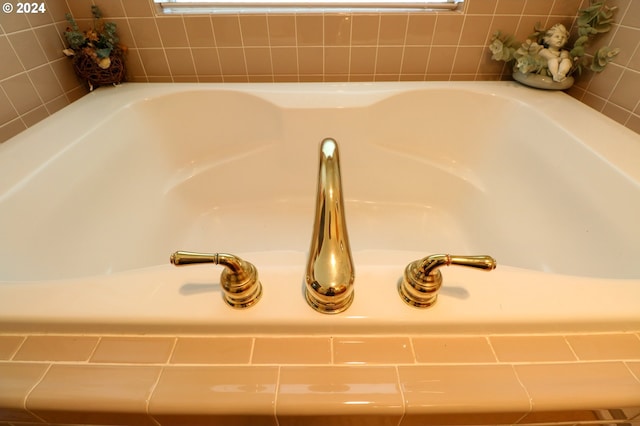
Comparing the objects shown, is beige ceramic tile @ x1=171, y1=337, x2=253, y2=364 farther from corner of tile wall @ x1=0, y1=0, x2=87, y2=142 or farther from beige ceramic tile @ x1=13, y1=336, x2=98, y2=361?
corner of tile wall @ x1=0, y1=0, x2=87, y2=142

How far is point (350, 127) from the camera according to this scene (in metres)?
1.05

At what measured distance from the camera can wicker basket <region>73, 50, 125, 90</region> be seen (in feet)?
3.28

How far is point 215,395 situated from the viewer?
0.34 meters

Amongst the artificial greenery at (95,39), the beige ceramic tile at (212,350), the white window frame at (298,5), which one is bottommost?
the beige ceramic tile at (212,350)

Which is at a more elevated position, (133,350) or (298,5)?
(298,5)

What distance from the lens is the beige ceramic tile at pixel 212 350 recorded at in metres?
0.37

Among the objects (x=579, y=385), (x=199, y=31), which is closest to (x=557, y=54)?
(x=579, y=385)

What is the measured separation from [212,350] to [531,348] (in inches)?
16.0

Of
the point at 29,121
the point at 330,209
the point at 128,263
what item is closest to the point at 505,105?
the point at 330,209

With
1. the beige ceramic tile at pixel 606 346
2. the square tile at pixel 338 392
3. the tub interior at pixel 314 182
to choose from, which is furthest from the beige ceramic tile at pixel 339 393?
the tub interior at pixel 314 182

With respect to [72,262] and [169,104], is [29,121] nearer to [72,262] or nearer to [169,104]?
[169,104]

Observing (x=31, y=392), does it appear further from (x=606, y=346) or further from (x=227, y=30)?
(x=227, y=30)

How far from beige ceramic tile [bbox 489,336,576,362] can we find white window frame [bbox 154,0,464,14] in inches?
41.7

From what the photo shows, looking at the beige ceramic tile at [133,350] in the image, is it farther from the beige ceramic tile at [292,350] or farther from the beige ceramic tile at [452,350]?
the beige ceramic tile at [452,350]
